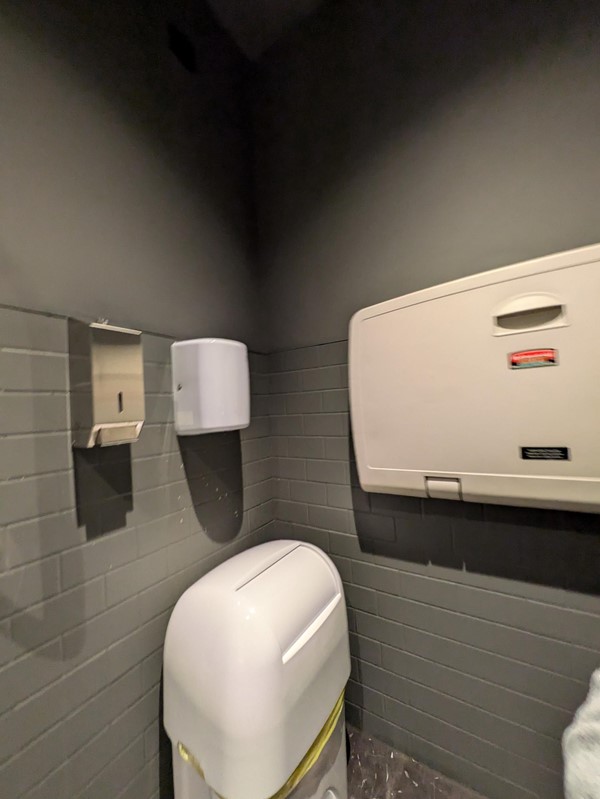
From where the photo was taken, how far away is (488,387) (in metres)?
0.86

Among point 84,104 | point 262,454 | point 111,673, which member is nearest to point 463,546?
point 262,454

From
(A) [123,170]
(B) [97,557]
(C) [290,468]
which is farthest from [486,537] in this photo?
(A) [123,170]

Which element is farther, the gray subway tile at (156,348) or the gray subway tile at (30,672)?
the gray subway tile at (156,348)

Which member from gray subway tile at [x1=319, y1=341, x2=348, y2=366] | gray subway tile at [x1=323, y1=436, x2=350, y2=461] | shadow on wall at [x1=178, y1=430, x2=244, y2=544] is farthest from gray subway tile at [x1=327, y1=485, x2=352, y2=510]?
gray subway tile at [x1=319, y1=341, x2=348, y2=366]

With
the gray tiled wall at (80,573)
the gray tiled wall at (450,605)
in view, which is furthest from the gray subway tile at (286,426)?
the gray tiled wall at (80,573)

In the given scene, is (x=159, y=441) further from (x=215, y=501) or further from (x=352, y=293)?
(x=352, y=293)

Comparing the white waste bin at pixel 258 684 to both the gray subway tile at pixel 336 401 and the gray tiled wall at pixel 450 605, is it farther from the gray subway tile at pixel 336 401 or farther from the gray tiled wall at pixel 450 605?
the gray subway tile at pixel 336 401

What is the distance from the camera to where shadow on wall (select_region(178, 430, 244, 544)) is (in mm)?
1089

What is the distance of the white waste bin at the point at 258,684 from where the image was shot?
2.36 ft

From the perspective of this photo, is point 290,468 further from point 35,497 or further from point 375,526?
point 35,497

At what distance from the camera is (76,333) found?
80cm

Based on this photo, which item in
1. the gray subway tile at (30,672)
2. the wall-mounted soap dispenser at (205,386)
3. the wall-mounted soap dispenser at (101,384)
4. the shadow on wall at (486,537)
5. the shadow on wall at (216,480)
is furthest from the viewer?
the shadow on wall at (216,480)

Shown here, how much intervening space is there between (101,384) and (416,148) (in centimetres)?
121

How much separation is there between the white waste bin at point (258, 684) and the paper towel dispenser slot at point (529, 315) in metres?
0.89
